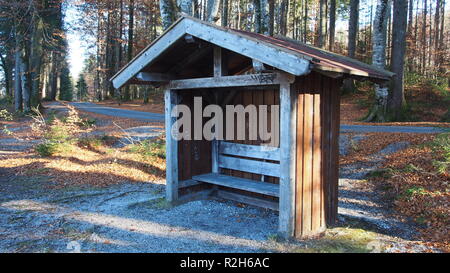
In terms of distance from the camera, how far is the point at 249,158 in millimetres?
6559

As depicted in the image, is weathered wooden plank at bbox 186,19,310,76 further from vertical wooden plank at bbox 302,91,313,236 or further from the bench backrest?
the bench backrest

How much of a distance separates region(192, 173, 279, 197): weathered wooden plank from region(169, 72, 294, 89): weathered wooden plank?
1739 millimetres

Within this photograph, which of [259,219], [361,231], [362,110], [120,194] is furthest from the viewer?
[362,110]

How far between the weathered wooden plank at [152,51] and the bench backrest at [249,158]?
7.26 feet

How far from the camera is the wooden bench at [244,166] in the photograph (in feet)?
19.5

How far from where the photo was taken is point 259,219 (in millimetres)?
5773

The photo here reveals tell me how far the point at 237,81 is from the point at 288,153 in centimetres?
138

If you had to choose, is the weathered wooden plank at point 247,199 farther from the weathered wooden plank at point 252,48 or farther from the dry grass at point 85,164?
the weathered wooden plank at point 252,48

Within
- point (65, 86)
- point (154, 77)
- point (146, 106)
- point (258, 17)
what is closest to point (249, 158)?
point (154, 77)

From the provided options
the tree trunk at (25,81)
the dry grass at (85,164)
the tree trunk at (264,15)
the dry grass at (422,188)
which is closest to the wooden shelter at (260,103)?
the dry grass at (422,188)

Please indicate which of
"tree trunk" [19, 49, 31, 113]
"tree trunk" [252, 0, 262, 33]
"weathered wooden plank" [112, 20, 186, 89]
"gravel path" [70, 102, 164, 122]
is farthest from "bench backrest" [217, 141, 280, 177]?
"tree trunk" [19, 49, 31, 113]
